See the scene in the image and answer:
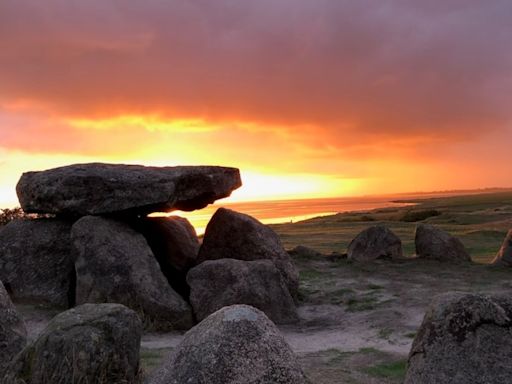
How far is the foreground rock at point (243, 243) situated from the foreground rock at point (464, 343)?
419 inches

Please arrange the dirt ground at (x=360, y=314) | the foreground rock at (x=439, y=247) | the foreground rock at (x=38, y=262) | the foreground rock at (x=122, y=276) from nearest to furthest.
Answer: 1. the dirt ground at (x=360, y=314)
2. the foreground rock at (x=122, y=276)
3. the foreground rock at (x=38, y=262)
4. the foreground rock at (x=439, y=247)

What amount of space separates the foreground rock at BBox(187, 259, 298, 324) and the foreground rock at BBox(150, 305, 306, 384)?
8890 mm

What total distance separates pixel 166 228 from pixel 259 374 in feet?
48.8

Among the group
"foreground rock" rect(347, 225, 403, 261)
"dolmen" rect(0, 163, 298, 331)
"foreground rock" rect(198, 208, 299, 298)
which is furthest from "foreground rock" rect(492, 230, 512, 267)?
"dolmen" rect(0, 163, 298, 331)

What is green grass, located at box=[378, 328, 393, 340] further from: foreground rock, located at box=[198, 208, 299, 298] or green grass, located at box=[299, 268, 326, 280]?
green grass, located at box=[299, 268, 326, 280]

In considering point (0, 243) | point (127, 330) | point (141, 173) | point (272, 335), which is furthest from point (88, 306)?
point (0, 243)

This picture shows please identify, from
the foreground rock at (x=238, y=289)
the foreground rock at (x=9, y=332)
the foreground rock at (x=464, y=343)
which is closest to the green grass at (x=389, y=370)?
the foreground rock at (x=464, y=343)

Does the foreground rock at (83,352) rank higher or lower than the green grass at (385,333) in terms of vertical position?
higher

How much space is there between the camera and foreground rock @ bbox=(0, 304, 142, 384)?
7.96 metres

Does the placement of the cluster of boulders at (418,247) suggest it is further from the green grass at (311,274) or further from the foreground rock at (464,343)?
the foreground rock at (464,343)

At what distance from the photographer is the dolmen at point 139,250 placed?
1538 centimetres

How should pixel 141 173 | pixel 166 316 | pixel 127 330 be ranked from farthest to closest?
1. pixel 141 173
2. pixel 166 316
3. pixel 127 330

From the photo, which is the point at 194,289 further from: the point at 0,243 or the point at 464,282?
the point at 464,282

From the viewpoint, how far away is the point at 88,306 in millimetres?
9281
